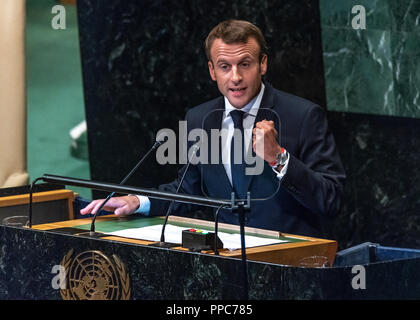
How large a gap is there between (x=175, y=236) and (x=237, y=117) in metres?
0.77

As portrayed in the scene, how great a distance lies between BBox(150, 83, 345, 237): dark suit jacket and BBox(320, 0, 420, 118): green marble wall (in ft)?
5.04

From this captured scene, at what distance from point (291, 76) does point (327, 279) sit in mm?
3037

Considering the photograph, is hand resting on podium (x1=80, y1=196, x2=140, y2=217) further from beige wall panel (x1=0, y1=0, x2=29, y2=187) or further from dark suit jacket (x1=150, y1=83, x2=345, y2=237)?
beige wall panel (x1=0, y1=0, x2=29, y2=187)

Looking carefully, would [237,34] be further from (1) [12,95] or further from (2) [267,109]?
(1) [12,95]

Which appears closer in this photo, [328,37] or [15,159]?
[15,159]

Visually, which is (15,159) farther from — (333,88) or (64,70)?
(64,70)

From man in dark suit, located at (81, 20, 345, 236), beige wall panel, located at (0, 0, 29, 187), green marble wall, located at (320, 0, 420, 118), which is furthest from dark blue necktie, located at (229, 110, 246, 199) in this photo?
green marble wall, located at (320, 0, 420, 118)

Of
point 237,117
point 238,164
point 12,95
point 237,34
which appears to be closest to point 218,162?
point 238,164

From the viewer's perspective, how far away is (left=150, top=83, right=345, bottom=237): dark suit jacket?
3.62 metres

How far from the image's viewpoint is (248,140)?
385 cm

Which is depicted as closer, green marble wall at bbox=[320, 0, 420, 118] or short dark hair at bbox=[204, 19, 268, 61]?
short dark hair at bbox=[204, 19, 268, 61]

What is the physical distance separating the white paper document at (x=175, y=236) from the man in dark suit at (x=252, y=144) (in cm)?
32
